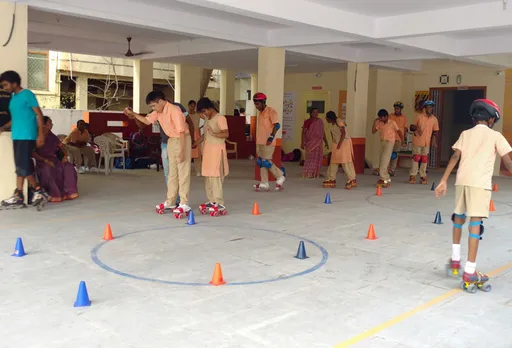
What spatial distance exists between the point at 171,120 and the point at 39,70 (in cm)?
1836

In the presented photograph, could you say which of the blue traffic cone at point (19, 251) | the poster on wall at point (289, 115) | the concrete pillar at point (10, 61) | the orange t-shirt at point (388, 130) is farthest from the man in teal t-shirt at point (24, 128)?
the poster on wall at point (289, 115)

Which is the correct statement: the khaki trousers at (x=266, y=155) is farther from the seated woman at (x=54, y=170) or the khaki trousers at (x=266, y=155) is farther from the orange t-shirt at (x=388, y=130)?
the seated woman at (x=54, y=170)

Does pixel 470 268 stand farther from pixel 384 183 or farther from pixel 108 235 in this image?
pixel 384 183

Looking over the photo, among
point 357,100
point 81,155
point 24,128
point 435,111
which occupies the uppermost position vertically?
point 357,100

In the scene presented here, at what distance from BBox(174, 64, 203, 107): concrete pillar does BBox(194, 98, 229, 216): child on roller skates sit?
10.7 meters

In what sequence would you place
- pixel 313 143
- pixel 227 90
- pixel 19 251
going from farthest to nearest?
pixel 227 90 < pixel 313 143 < pixel 19 251

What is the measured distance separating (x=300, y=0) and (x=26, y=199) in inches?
207

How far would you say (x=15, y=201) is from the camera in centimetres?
787

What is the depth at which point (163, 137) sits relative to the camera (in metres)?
7.74

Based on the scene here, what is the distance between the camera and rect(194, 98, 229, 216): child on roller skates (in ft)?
24.3

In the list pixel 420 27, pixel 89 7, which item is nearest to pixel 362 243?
Answer: pixel 420 27

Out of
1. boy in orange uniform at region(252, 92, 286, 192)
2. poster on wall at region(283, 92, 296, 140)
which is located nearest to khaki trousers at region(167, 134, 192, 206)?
boy in orange uniform at region(252, 92, 286, 192)

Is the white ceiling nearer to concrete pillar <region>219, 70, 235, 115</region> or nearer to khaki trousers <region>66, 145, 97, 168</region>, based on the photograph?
khaki trousers <region>66, 145, 97, 168</region>

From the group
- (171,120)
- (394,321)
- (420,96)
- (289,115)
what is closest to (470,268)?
(394,321)
